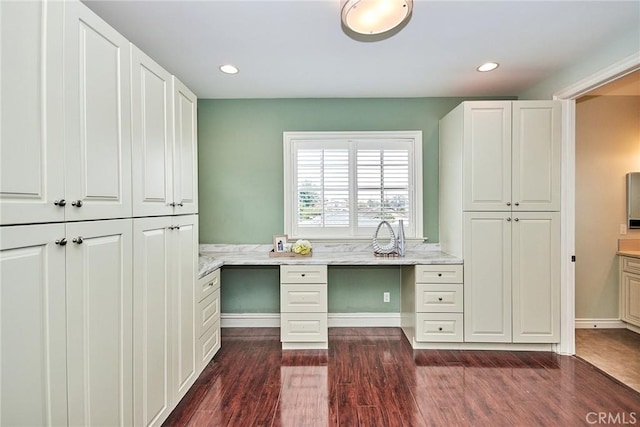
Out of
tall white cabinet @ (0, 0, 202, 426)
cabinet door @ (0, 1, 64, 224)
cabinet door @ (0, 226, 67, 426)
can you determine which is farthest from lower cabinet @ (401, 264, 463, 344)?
cabinet door @ (0, 1, 64, 224)

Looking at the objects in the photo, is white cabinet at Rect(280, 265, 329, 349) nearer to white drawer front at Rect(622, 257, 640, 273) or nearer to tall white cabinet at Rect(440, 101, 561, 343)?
tall white cabinet at Rect(440, 101, 561, 343)

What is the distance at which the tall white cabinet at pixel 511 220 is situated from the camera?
111 inches

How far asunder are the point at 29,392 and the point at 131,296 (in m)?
0.57

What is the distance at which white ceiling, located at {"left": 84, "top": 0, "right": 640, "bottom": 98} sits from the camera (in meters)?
1.89

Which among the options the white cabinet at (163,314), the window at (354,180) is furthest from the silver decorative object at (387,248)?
the white cabinet at (163,314)

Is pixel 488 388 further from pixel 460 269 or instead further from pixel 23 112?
pixel 23 112

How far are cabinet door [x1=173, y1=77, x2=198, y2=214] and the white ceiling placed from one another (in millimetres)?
452

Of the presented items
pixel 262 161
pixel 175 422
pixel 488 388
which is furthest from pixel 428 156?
pixel 175 422

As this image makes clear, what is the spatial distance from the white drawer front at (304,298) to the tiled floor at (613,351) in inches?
95.7

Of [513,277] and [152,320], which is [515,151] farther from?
[152,320]

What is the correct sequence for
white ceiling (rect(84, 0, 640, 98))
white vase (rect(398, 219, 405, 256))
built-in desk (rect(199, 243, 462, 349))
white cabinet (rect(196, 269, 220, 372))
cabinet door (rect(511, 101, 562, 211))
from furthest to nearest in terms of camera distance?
white vase (rect(398, 219, 405, 256))
built-in desk (rect(199, 243, 462, 349))
cabinet door (rect(511, 101, 562, 211))
white cabinet (rect(196, 269, 220, 372))
white ceiling (rect(84, 0, 640, 98))

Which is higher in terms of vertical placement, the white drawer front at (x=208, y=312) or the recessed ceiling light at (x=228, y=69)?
the recessed ceiling light at (x=228, y=69)

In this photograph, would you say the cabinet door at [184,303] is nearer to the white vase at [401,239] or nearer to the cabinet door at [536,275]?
the white vase at [401,239]

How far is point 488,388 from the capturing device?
91.6 inches
